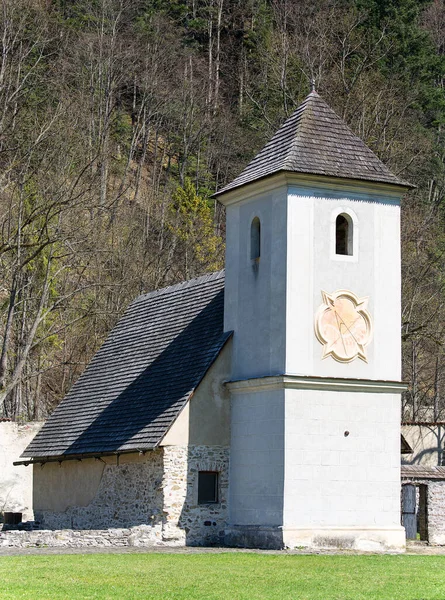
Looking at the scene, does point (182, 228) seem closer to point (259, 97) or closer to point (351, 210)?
point (259, 97)

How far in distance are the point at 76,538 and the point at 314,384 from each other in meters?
5.69

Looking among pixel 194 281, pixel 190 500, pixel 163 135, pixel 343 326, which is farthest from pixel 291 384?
pixel 163 135

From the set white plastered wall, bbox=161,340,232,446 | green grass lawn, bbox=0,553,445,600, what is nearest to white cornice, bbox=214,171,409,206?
white plastered wall, bbox=161,340,232,446

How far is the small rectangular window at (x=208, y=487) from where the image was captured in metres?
26.3

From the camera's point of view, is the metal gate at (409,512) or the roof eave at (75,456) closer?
the roof eave at (75,456)

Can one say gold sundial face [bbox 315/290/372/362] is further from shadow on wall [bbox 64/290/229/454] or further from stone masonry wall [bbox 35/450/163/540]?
stone masonry wall [bbox 35/450/163/540]

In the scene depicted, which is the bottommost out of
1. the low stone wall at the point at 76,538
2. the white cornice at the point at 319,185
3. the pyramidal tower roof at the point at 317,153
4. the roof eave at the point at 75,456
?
the low stone wall at the point at 76,538

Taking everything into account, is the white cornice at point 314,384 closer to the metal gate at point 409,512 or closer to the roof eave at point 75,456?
the roof eave at point 75,456

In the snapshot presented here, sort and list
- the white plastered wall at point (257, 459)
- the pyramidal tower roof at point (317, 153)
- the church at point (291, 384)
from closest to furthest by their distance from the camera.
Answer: the white plastered wall at point (257, 459) < the church at point (291, 384) < the pyramidal tower roof at point (317, 153)

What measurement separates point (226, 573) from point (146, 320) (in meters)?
13.8

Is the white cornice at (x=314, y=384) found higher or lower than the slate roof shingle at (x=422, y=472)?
higher

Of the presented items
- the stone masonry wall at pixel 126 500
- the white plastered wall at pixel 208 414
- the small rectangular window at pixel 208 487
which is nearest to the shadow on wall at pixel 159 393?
the white plastered wall at pixel 208 414

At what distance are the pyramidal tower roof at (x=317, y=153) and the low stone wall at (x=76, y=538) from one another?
7.91 metres

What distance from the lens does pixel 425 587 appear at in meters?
17.4
